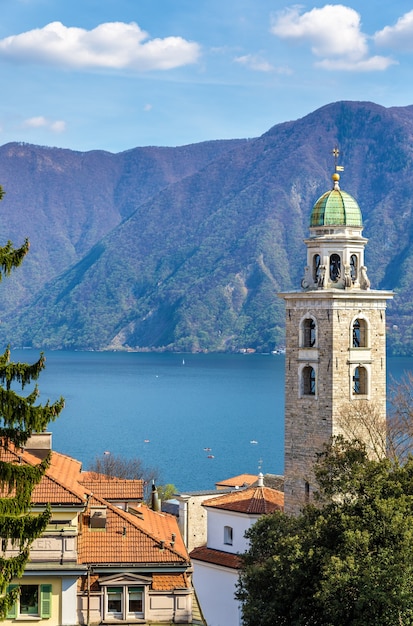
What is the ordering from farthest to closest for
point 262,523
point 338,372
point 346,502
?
point 338,372 → point 262,523 → point 346,502

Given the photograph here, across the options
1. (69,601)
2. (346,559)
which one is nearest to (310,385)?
(346,559)

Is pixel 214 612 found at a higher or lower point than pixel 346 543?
lower

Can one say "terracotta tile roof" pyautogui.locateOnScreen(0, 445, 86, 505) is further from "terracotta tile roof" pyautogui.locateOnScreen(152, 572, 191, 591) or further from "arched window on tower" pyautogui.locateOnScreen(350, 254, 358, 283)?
"arched window on tower" pyautogui.locateOnScreen(350, 254, 358, 283)

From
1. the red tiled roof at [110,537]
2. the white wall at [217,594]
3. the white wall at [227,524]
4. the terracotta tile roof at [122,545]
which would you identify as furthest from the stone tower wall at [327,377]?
the terracotta tile roof at [122,545]

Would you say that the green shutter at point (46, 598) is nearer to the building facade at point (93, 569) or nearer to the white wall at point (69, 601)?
the building facade at point (93, 569)

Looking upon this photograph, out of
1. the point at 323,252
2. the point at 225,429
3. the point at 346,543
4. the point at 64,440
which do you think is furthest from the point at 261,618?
the point at 225,429

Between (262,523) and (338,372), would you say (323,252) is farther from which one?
(262,523)

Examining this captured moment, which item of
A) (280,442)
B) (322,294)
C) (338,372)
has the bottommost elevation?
(280,442)

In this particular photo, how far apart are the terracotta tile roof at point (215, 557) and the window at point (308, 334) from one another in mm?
7058

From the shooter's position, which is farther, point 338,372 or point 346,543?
point 338,372

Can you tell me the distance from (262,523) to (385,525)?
5454mm

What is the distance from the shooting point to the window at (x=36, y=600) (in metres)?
22.7

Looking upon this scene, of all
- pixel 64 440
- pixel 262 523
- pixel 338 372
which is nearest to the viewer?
pixel 262 523

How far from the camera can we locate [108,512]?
2453cm
